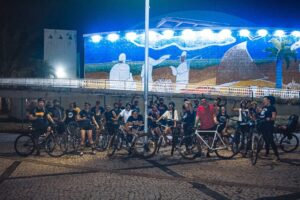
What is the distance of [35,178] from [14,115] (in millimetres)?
21796

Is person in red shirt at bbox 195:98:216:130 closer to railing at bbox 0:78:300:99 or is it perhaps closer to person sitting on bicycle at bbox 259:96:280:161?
person sitting on bicycle at bbox 259:96:280:161

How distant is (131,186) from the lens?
8.55 meters

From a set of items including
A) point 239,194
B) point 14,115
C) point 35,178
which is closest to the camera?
point 239,194

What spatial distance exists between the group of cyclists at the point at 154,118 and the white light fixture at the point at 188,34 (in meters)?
19.6

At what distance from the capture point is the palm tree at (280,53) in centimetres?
3186

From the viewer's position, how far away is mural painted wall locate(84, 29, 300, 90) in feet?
105

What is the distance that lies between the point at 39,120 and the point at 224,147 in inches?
226

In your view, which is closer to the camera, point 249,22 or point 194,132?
point 194,132

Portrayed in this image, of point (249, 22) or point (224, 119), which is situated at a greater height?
point (249, 22)

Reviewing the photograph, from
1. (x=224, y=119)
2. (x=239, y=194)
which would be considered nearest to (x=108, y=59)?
(x=224, y=119)

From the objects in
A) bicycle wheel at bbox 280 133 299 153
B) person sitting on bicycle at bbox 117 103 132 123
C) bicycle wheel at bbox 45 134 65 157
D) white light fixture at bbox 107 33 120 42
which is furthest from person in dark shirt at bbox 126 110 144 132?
white light fixture at bbox 107 33 120 42

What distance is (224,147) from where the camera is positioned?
12.2m

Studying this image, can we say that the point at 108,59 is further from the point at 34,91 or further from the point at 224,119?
the point at 224,119

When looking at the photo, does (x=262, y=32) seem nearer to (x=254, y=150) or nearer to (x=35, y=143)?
(x=254, y=150)
